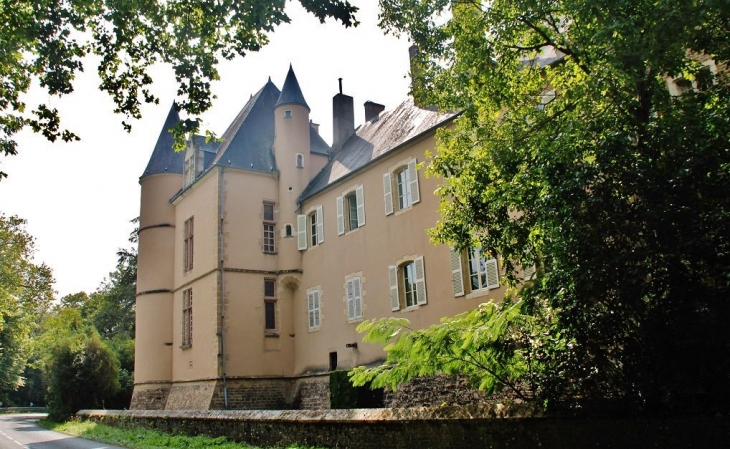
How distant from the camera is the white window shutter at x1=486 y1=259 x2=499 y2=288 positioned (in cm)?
1542

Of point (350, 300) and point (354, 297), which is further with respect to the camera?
point (350, 300)

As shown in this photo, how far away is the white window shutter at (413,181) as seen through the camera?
18.2 metres

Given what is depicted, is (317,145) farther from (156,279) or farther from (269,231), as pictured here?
(156,279)

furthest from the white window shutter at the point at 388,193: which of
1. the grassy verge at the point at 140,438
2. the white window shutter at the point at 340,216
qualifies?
the grassy verge at the point at 140,438

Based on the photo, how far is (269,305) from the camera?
23.9 metres

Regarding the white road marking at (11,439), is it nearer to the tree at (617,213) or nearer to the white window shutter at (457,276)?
the white window shutter at (457,276)

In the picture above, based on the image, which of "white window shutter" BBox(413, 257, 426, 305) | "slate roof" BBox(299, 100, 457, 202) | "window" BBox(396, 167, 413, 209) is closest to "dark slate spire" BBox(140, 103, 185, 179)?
"slate roof" BBox(299, 100, 457, 202)

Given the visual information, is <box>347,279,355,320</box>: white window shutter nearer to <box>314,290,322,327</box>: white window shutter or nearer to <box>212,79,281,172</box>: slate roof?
<box>314,290,322,327</box>: white window shutter

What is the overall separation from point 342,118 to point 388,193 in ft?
27.8

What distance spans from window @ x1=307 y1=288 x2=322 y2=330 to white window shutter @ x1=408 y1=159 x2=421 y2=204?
236 inches

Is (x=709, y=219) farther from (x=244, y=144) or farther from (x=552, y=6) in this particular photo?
(x=244, y=144)

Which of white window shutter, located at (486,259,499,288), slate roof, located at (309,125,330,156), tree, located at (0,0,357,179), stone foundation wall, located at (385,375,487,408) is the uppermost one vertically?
slate roof, located at (309,125,330,156)

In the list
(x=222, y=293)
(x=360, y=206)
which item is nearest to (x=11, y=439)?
(x=222, y=293)

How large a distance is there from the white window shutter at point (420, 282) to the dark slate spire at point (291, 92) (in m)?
9.95
